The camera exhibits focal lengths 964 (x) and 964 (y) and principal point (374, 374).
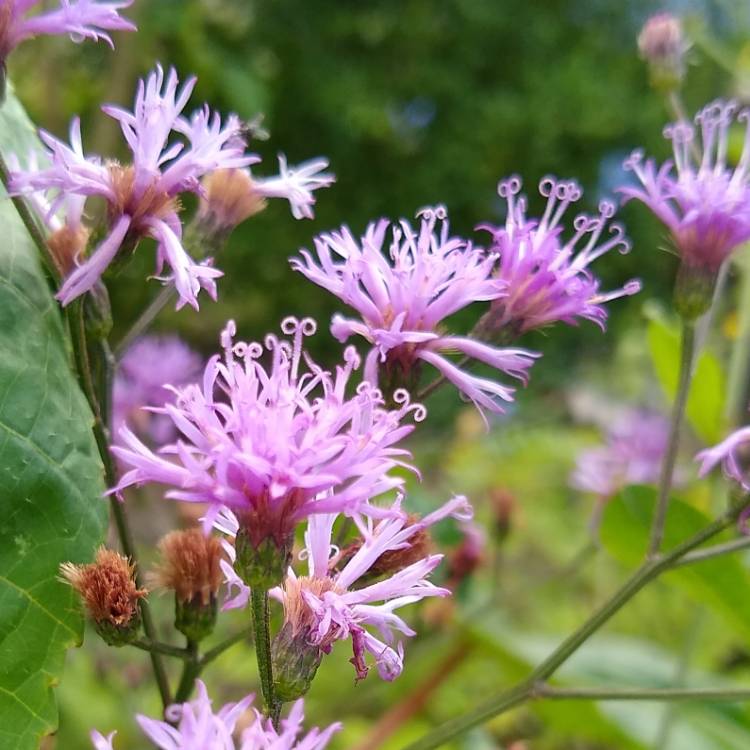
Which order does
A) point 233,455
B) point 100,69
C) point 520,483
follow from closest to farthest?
point 233,455 → point 520,483 → point 100,69

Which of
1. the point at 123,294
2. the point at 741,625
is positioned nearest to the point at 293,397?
the point at 741,625

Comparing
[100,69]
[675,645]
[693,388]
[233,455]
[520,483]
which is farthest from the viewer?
[100,69]

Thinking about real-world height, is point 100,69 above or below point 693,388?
above

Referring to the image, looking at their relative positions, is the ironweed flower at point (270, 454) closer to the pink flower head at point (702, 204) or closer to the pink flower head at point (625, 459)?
the pink flower head at point (702, 204)

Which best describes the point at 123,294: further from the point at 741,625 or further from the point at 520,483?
the point at 741,625

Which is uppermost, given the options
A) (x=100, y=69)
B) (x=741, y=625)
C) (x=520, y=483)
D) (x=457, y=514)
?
(x=100, y=69)

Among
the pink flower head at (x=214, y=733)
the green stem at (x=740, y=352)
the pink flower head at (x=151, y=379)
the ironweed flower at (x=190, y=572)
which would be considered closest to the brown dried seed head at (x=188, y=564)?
the ironweed flower at (x=190, y=572)
